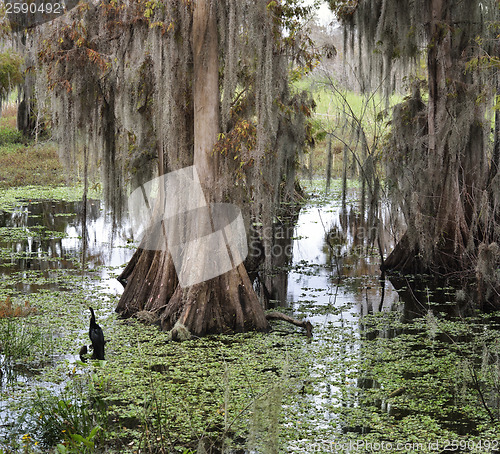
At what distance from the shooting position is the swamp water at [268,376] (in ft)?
15.7

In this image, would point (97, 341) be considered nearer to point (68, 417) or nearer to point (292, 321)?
point (68, 417)

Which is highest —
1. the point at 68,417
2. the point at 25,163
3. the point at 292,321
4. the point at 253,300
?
the point at 25,163

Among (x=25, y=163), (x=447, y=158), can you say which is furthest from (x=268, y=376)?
(x=25, y=163)

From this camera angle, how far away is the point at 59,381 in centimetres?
596

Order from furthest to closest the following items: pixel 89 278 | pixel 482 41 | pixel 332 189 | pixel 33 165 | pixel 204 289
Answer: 1. pixel 33 165
2. pixel 332 189
3. pixel 89 278
4. pixel 482 41
5. pixel 204 289

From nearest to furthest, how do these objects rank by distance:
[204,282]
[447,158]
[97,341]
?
[97,341], [204,282], [447,158]

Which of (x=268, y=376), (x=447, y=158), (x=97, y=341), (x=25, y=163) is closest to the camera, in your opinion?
(x=268, y=376)

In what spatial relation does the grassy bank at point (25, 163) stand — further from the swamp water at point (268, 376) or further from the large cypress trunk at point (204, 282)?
the large cypress trunk at point (204, 282)

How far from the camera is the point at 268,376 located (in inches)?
242

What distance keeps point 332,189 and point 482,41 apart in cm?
1492

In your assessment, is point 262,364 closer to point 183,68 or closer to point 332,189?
point 183,68

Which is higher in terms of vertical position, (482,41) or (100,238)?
(482,41)

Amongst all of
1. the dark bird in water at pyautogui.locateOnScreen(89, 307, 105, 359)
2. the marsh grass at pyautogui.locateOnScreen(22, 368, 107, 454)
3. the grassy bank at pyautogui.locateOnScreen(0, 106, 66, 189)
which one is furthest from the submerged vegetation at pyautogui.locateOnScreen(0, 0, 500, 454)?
the grassy bank at pyautogui.locateOnScreen(0, 106, 66, 189)

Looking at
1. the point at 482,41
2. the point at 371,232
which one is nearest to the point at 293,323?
the point at 482,41
